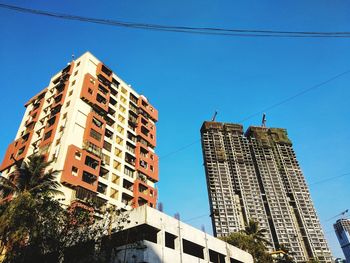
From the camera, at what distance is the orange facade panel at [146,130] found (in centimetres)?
5251

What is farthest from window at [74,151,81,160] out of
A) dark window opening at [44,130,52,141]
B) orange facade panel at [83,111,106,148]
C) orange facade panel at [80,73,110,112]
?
orange facade panel at [80,73,110,112]

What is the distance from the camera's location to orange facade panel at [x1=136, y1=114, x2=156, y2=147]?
52513 millimetres

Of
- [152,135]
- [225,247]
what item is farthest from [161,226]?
[152,135]

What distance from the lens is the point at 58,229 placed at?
2142cm

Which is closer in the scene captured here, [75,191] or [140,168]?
[75,191]

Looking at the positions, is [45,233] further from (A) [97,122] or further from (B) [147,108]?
(B) [147,108]

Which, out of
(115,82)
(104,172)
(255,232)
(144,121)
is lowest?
(255,232)

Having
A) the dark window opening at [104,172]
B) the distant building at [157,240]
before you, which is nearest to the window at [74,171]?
the dark window opening at [104,172]

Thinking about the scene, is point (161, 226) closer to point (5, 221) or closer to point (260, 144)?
point (5, 221)

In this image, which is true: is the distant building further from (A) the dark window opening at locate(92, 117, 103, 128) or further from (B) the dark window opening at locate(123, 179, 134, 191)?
(A) the dark window opening at locate(92, 117, 103, 128)

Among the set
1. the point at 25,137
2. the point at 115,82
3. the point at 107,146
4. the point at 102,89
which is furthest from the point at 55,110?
the point at 115,82

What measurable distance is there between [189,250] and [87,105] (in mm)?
27304

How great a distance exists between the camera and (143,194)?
4478cm

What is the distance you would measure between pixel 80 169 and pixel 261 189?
208 feet
